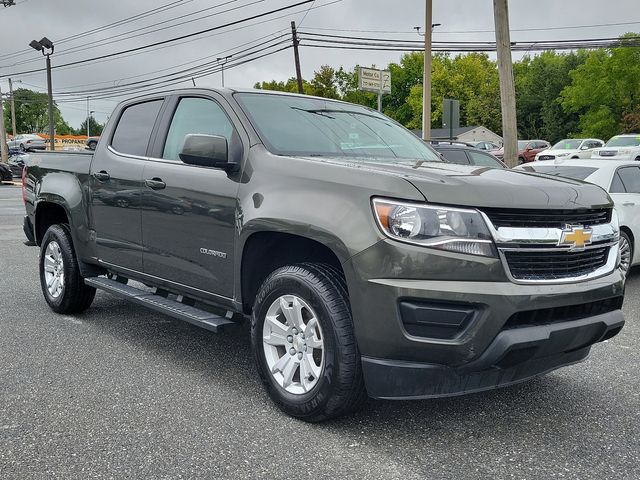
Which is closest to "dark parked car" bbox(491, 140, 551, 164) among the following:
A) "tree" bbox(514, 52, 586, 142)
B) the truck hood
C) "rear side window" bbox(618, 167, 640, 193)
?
"rear side window" bbox(618, 167, 640, 193)

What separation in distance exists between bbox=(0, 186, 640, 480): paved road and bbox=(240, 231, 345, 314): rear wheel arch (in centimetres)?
66

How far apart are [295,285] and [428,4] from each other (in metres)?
18.7

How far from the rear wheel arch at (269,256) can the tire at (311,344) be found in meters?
0.15

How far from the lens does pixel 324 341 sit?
3.17 meters

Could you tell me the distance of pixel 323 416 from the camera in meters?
3.27

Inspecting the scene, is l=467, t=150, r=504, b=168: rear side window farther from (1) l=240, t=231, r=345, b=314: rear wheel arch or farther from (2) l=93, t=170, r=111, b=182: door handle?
(1) l=240, t=231, r=345, b=314: rear wheel arch

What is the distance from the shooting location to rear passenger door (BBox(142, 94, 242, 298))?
12.6 ft

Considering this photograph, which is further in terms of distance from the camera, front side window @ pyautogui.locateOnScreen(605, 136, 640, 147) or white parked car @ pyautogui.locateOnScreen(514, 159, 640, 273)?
front side window @ pyautogui.locateOnScreen(605, 136, 640, 147)

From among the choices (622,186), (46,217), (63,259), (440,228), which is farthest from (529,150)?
(440,228)

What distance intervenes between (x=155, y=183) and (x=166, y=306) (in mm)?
851

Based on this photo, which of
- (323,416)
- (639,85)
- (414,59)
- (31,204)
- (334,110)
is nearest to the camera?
(323,416)

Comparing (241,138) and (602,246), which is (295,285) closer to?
(241,138)

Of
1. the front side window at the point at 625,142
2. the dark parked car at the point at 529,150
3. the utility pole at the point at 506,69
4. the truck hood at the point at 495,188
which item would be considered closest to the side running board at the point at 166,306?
the truck hood at the point at 495,188

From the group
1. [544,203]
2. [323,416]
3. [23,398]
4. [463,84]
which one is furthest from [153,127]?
[463,84]
